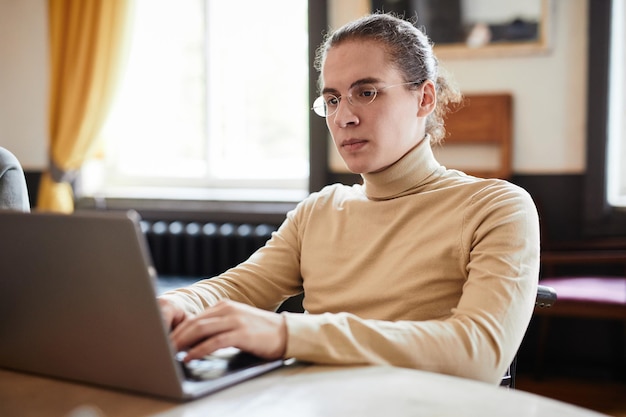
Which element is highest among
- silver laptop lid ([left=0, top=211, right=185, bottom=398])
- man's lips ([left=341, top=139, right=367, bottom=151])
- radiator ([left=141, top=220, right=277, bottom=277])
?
man's lips ([left=341, top=139, right=367, bottom=151])

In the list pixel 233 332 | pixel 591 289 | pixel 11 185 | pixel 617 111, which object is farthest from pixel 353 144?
pixel 617 111

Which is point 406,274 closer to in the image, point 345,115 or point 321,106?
point 345,115

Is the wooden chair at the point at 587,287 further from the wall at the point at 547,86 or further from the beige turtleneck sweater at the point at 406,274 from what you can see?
the beige turtleneck sweater at the point at 406,274

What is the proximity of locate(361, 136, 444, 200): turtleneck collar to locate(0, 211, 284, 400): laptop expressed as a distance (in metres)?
0.66

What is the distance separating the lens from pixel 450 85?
182 centimetres

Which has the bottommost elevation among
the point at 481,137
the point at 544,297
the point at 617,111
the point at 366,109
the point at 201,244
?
the point at 201,244

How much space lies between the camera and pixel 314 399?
92cm

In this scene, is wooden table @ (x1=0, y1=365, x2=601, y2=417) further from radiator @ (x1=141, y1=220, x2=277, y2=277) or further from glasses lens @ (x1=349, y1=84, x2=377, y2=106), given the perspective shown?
radiator @ (x1=141, y1=220, x2=277, y2=277)

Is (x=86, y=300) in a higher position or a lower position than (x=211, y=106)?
lower

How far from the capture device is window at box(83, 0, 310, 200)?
4.35 meters

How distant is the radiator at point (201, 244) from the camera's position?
4129mm

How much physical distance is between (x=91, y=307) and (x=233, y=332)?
8.1 inches

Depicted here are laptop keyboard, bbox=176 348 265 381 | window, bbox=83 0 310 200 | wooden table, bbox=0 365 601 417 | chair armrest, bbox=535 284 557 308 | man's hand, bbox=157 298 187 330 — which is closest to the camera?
wooden table, bbox=0 365 601 417

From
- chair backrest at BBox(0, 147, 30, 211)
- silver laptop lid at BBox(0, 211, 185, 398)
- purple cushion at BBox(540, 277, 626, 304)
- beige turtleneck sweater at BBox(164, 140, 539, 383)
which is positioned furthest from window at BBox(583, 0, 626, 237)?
silver laptop lid at BBox(0, 211, 185, 398)
